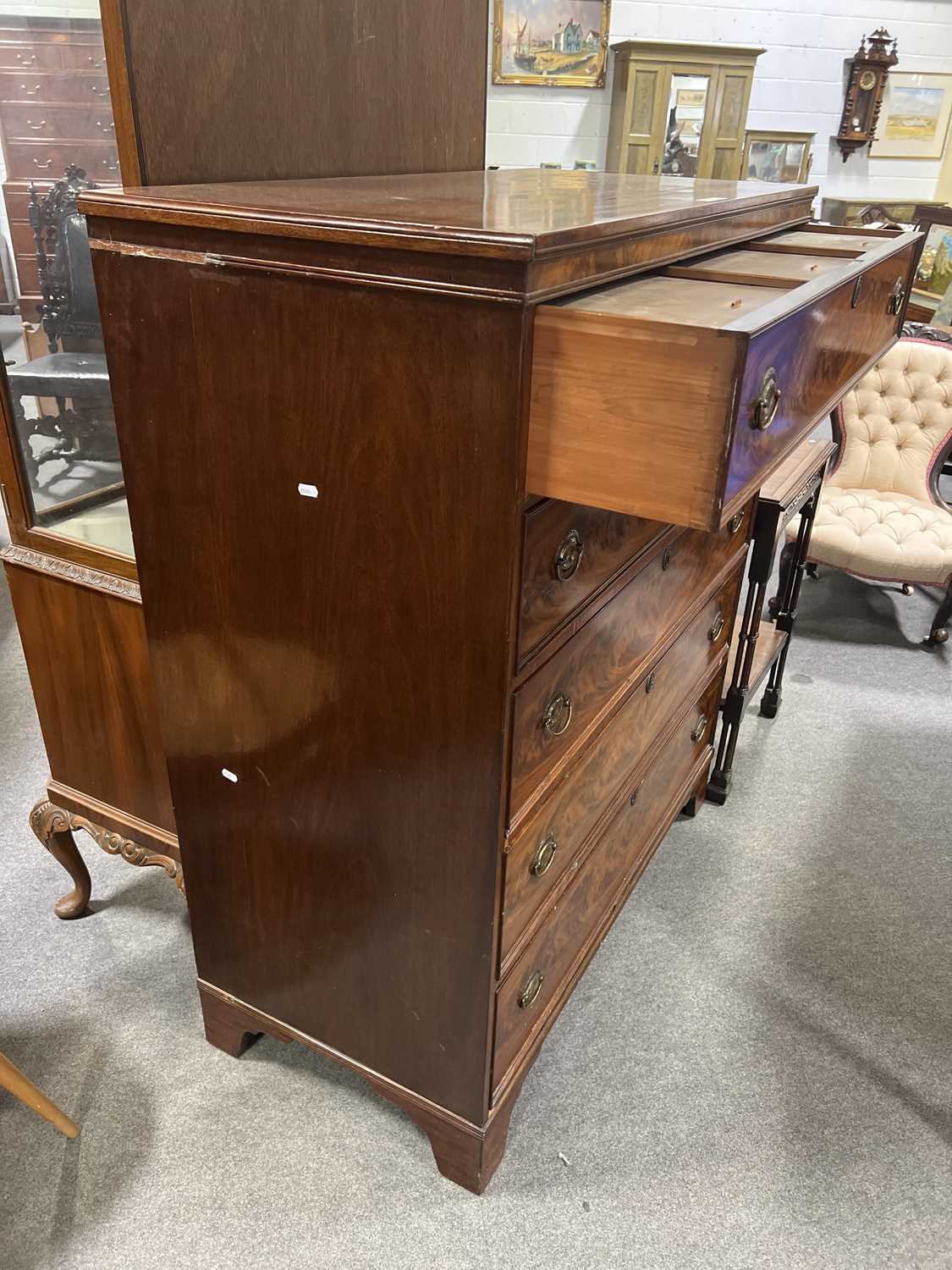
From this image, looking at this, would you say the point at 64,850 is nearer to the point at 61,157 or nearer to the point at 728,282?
the point at 61,157

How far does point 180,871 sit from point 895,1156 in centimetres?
138

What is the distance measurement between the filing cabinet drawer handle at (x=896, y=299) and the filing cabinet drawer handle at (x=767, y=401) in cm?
86

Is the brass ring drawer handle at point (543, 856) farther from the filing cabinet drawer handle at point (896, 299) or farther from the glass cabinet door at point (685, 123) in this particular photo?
the glass cabinet door at point (685, 123)

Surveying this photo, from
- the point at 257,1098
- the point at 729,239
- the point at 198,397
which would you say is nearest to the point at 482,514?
the point at 198,397

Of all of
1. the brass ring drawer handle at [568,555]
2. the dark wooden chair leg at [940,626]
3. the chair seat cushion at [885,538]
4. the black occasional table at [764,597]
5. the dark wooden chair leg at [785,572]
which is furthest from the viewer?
the dark wooden chair leg at [940,626]

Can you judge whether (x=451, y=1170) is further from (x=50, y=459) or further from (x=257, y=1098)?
(x=50, y=459)

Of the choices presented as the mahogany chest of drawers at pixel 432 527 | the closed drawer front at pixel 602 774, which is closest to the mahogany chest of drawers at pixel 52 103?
the mahogany chest of drawers at pixel 432 527

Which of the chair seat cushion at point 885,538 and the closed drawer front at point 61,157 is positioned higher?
the closed drawer front at point 61,157

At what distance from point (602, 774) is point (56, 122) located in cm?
137

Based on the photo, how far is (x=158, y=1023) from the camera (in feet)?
6.06

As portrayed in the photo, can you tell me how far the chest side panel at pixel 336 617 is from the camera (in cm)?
102

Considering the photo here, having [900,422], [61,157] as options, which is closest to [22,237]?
[61,157]

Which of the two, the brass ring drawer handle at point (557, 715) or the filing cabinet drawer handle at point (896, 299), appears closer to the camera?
the brass ring drawer handle at point (557, 715)

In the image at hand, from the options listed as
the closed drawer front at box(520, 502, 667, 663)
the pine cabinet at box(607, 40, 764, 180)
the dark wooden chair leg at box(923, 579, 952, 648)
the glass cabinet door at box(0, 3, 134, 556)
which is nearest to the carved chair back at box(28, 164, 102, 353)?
the glass cabinet door at box(0, 3, 134, 556)
